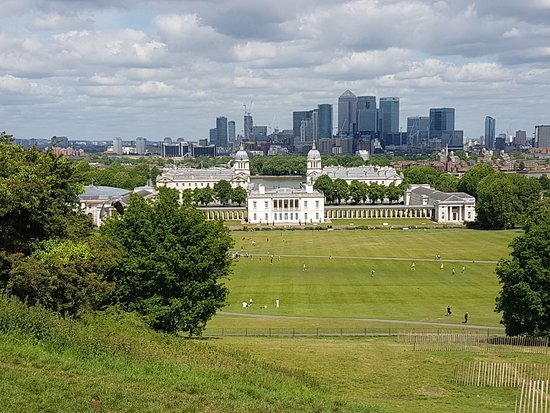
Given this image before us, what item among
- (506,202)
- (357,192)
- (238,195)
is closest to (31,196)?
(506,202)

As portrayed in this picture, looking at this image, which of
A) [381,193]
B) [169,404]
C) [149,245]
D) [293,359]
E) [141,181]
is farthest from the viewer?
[141,181]

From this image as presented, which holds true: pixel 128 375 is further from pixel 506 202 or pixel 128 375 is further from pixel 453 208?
pixel 453 208

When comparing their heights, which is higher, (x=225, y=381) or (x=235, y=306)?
(x=225, y=381)

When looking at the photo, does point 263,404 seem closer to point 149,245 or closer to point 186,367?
point 186,367

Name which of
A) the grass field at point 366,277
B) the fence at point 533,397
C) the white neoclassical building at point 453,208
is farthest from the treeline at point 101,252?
the white neoclassical building at point 453,208

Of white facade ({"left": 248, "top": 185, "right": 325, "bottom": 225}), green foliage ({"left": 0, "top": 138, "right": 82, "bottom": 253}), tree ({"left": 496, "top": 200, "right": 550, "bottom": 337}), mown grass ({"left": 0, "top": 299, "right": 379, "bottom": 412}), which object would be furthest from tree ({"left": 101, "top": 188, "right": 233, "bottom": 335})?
white facade ({"left": 248, "top": 185, "right": 325, "bottom": 225})

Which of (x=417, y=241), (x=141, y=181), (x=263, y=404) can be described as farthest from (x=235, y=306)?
(x=141, y=181)

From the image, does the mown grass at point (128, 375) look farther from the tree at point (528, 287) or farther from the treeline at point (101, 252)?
the tree at point (528, 287)
